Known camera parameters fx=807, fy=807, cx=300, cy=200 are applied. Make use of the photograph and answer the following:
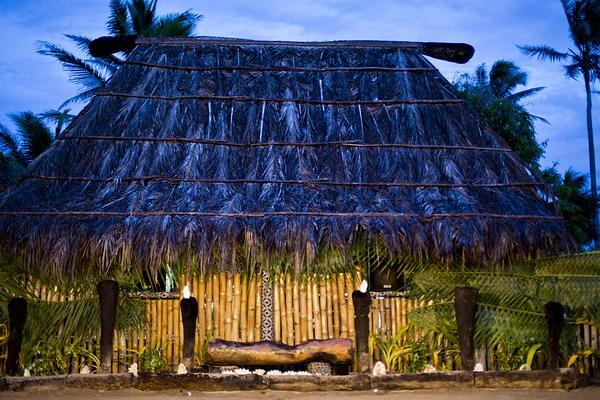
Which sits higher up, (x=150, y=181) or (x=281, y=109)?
(x=281, y=109)

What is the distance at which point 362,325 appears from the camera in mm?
8289

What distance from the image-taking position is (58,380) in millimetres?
7625

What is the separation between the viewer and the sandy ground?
7.11 m

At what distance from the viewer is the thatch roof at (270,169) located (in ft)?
27.7

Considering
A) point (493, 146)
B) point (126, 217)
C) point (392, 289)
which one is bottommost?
point (392, 289)

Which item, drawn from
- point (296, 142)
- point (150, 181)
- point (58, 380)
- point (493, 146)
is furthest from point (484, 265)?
point (58, 380)

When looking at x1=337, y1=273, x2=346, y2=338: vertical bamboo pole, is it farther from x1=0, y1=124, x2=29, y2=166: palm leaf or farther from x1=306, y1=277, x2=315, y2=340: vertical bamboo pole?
x1=0, y1=124, x2=29, y2=166: palm leaf

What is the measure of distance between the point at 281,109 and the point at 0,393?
186 inches

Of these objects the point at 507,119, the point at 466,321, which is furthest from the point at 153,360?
the point at 507,119

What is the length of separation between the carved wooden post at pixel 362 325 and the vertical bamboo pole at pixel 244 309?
1490 mm

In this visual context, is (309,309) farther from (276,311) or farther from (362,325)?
(362,325)

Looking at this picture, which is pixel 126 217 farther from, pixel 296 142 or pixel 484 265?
pixel 484 265

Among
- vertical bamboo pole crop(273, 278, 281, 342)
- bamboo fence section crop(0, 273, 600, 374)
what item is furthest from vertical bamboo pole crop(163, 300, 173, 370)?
vertical bamboo pole crop(273, 278, 281, 342)

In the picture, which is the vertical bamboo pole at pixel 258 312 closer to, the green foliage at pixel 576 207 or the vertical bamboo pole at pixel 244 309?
the vertical bamboo pole at pixel 244 309
